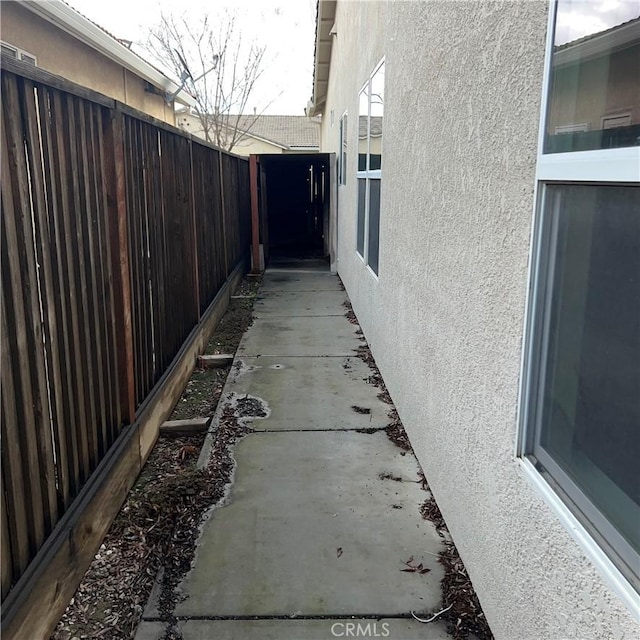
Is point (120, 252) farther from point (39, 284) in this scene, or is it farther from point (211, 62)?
point (211, 62)

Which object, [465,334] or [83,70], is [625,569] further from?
[83,70]

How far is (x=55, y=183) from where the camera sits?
2.45 m

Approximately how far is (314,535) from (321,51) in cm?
1245

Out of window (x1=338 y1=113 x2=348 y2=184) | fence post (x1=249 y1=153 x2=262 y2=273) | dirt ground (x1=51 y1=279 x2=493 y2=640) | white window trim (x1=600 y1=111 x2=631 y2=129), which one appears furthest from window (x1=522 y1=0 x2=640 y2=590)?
fence post (x1=249 y1=153 x2=262 y2=273)

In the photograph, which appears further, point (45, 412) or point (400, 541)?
point (400, 541)

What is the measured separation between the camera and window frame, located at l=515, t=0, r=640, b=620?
138cm

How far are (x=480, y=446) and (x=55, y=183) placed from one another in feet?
6.90

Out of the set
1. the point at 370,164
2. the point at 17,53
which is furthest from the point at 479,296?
the point at 17,53

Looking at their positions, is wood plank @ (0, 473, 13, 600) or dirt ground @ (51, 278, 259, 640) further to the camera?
dirt ground @ (51, 278, 259, 640)

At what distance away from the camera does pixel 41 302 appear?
90.9 inches

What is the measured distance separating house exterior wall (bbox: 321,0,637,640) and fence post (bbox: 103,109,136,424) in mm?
1744

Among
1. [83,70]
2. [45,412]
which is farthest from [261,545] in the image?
[83,70]

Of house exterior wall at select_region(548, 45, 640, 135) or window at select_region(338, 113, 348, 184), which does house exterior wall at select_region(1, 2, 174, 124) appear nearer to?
window at select_region(338, 113, 348, 184)

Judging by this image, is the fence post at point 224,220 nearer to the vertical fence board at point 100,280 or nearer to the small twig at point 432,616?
the vertical fence board at point 100,280
